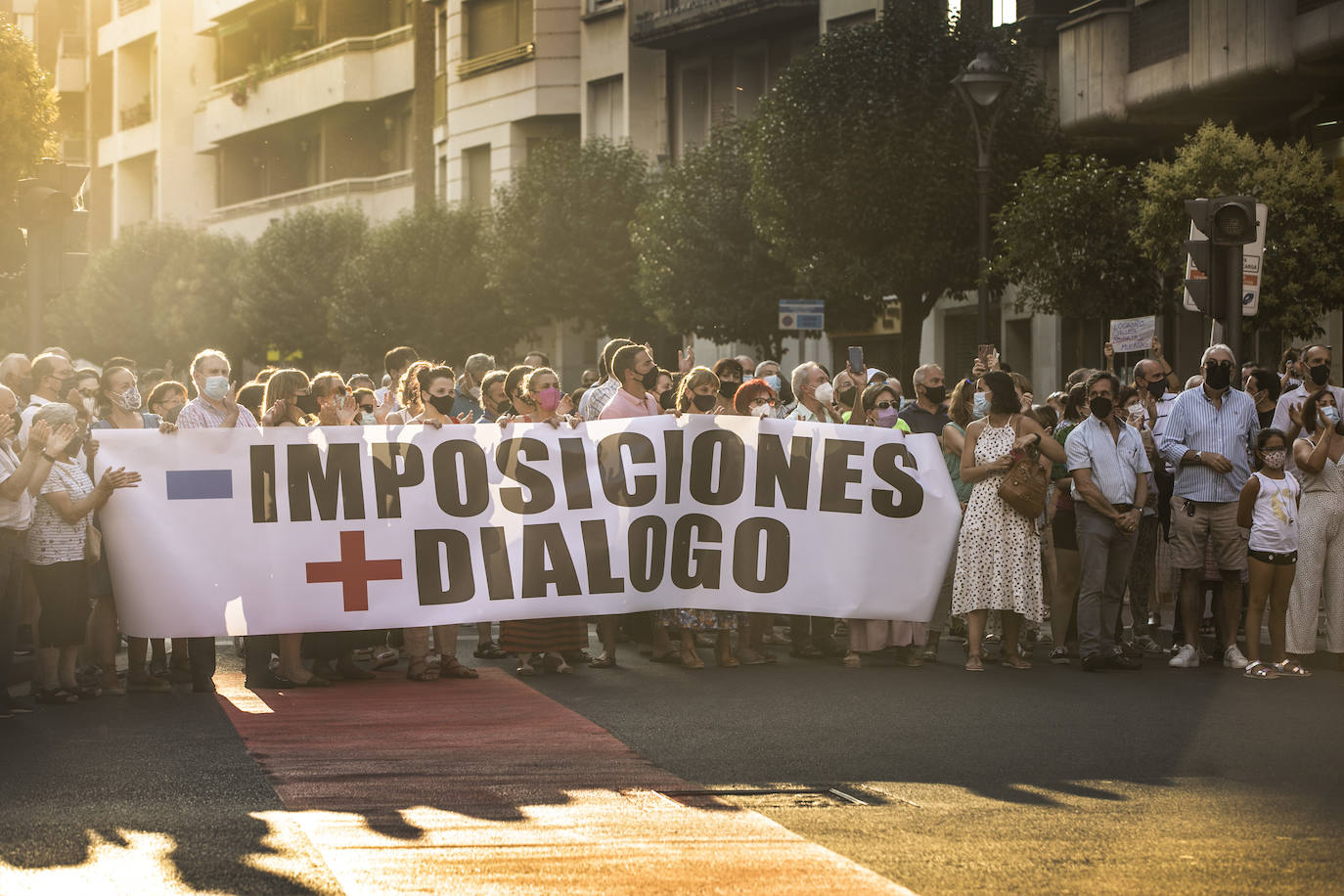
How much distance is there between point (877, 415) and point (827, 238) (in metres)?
16.9

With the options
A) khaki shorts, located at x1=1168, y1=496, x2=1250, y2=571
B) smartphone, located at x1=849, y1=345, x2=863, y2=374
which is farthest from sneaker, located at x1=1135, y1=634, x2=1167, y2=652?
smartphone, located at x1=849, y1=345, x2=863, y2=374

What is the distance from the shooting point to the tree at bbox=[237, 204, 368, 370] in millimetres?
54094

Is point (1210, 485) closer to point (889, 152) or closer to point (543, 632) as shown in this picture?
point (543, 632)

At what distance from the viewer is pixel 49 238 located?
16500 mm

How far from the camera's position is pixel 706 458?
496 inches

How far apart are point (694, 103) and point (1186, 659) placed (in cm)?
3211

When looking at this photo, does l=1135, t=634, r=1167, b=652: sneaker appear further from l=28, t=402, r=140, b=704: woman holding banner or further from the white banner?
l=28, t=402, r=140, b=704: woman holding banner

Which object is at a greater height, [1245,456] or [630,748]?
[1245,456]

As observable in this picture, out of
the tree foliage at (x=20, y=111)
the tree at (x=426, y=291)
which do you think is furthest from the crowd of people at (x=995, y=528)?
the tree at (x=426, y=291)

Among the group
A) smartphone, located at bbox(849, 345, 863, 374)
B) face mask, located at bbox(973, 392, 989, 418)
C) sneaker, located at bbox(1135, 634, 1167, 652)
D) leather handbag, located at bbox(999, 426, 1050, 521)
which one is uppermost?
smartphone, located at bbox(849, 345, 863, 374)

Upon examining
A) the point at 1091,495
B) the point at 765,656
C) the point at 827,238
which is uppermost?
the point at 827,238

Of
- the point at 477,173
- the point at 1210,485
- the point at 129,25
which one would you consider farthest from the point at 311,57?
the point at 1210,485

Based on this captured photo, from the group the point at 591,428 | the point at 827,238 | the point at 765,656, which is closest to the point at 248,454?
the point at 591,428

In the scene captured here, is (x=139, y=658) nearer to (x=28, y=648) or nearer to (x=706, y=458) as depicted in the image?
(x=28, y=648)
